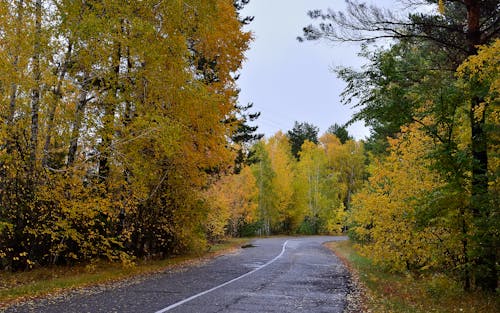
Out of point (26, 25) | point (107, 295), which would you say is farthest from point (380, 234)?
point (26, 25)

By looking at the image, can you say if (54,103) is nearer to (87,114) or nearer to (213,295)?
(87,114)

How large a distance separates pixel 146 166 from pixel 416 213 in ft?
25.0

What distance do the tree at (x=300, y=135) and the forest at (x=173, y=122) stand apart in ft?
213

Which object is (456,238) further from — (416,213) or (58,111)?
(58,111)

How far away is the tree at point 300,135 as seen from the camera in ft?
268

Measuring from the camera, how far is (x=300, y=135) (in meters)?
82.9

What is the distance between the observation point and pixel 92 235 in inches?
491

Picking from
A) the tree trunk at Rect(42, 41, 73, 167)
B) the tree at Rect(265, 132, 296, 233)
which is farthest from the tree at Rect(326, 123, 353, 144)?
the tree trunk at Rect(42, 41, 73, 167)

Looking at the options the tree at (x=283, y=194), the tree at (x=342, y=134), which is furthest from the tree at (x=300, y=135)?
the tree at (x=283, y=194)

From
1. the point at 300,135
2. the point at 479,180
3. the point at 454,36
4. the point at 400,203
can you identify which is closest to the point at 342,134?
the point at 300,135

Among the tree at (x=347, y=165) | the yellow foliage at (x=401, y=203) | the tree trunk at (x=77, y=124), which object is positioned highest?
the tree at (x=347, y=165)

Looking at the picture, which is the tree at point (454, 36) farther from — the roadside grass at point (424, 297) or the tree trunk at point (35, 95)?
the tree trunk at point (35, 95)

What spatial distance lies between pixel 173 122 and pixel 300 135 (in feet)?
231

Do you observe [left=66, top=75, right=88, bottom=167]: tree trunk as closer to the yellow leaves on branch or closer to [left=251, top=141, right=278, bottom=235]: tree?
the yellow leaves on branch
